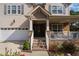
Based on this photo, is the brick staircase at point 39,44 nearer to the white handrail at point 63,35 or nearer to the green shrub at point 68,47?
the white handrail at point 63,35

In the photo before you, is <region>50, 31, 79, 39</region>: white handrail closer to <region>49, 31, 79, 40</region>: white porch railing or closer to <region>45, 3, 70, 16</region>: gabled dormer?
<region>49, 31, 79, 40</region>: white porch railing

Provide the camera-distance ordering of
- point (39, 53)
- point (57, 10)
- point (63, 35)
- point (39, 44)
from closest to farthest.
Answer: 1. point (39, 53)
2. point (39, 44)
3. point (63, 35)
4. point (57, 10)

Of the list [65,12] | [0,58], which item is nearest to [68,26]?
[65,12]

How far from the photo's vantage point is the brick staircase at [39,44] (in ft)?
81.4

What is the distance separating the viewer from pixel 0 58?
1675 cm

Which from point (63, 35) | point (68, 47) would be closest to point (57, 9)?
point (63, 35)

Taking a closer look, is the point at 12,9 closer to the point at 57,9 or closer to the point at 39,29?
the point at 39,29

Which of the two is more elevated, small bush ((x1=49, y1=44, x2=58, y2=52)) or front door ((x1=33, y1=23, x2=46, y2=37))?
front door ((x1=33, y1=23, x2=46, y2=37))

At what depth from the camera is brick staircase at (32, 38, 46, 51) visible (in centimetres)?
2480

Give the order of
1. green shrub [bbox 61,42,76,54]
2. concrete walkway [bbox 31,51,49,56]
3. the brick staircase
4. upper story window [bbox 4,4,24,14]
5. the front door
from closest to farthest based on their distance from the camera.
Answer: concrete walkway [bbox 31,51,49,56], green shrub [bbox 61,42,76,54], the brick staircase, upper story window [bbox 4,4,24,14], the front door

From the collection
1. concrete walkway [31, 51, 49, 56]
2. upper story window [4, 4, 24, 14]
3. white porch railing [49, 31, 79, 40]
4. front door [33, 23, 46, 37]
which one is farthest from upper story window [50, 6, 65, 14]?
concrete walkway [31, 51, 49, 56]

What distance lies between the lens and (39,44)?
2572 cm

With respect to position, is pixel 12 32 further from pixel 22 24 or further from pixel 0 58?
pixel 0 58

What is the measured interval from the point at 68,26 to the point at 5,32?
21.4 ft
